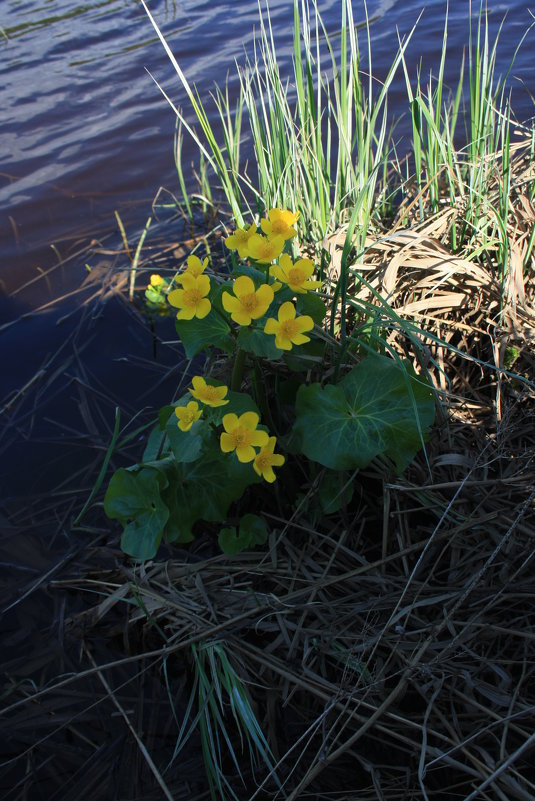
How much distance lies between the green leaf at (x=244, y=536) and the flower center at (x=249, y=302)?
1.76ft

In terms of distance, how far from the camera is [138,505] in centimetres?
152

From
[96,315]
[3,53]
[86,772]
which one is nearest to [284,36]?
[3,53]

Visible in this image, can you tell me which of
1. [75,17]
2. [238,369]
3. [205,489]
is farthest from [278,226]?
[75,17]

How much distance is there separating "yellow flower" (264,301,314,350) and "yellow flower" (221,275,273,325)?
0.03 meters

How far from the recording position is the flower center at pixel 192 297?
1361 millimetres

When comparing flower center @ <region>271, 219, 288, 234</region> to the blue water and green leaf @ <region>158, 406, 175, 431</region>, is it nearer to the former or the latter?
green leaf @ <region>158, 406, 175, 431</region>

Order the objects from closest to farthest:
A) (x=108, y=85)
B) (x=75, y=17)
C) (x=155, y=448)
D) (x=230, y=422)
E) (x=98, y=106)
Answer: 1. (x=230, y=422)
2. (x=155, y=448)
3. (x=98, y=106)
4. (x=108, y=85)
5. (x=75, y=17)

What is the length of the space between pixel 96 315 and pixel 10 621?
145 centimetres

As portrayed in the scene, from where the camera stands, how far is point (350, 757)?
A: 4.14ft

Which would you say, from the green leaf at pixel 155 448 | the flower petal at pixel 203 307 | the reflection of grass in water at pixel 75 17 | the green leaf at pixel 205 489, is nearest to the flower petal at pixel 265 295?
the flower petal at pixel 203 307

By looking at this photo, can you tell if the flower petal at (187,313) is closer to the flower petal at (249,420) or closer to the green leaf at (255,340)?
the green leaf at (255,340)

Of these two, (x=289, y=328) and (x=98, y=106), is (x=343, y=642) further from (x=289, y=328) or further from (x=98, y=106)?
(x=98, y=106)

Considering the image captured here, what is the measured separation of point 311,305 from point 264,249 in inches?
8.7

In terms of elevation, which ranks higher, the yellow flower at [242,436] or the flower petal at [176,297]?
the flower petal at [176,297]
